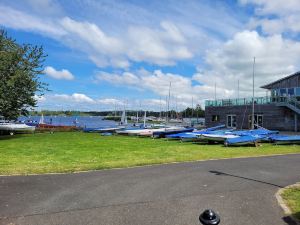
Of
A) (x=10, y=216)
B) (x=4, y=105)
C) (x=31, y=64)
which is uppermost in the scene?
(x=31, y=64)

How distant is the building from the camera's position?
43.2 meters

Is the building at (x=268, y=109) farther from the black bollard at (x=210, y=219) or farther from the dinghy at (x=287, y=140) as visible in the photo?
the black bollard at (x=210, y=219)

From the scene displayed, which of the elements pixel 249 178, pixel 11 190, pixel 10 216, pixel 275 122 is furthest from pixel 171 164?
pixel 275 122

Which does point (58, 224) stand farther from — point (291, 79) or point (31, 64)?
point (291, 79)

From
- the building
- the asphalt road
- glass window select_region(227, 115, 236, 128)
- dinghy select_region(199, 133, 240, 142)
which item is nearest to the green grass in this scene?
the asphalt road

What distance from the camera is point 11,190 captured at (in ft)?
32.7

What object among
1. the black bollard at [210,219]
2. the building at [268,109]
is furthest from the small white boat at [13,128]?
the black bollard at [210,219]

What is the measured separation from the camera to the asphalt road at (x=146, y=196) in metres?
7.35

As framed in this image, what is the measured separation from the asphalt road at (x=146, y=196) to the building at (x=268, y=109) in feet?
102

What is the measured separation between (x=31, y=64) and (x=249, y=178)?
1158 inches

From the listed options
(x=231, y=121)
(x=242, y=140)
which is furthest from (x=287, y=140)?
(x=231, y=121)

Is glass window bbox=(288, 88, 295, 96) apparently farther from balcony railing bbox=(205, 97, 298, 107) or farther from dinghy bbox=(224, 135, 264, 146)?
dinghy bbox=(224, 135, 264, 146)

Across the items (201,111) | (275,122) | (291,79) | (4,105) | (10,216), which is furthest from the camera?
(201,111)

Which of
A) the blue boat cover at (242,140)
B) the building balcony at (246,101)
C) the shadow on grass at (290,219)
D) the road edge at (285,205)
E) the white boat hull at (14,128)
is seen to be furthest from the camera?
the white boat hull at (14,128)
